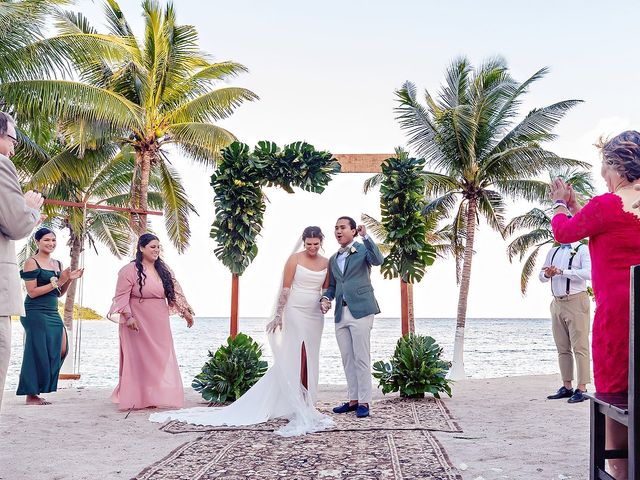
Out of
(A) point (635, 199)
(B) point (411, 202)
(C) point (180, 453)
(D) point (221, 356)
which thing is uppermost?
(B) point (411, 202)

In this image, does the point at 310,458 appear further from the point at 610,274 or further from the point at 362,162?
the point at 362,162

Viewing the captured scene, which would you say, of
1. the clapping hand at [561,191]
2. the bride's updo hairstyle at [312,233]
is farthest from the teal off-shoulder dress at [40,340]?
the clapping hand at [561,191]

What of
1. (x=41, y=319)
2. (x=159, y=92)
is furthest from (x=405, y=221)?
(x=159, y=92)

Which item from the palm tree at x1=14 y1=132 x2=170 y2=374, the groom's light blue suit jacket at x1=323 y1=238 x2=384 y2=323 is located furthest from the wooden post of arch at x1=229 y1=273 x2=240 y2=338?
the palm tree at x1=14 y1=132 x2=170 y2=374

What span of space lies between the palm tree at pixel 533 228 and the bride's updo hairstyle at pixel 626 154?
20477 mm

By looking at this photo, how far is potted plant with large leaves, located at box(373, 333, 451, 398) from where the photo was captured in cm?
884

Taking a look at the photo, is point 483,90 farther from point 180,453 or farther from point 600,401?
point 600,401

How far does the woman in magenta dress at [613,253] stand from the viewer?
3.09m

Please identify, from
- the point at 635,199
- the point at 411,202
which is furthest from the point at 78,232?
the point at 635,199

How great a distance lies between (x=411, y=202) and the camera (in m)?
8.98

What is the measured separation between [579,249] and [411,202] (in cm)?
215

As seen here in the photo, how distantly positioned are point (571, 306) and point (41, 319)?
646 centimetres

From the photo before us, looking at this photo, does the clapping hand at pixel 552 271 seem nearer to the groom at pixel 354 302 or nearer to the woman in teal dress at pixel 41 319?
the groom at pixel 354 302

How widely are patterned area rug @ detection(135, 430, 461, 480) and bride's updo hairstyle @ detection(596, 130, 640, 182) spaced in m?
2.37
